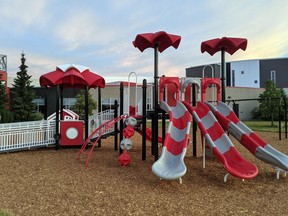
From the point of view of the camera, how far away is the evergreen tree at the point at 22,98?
27.4 meters

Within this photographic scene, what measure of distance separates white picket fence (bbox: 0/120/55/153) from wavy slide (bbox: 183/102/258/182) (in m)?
6.14

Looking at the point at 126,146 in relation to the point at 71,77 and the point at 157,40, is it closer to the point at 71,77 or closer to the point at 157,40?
the point at 157,40

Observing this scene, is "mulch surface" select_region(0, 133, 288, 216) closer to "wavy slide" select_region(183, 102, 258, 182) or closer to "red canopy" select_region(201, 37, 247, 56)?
"wavy slide" select_region(183, 102, 258, 182)

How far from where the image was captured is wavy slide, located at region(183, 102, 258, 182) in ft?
20.9

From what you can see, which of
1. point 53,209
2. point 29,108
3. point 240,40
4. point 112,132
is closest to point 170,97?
point 240,40

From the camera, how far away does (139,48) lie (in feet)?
30.2

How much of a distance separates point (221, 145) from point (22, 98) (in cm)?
2434

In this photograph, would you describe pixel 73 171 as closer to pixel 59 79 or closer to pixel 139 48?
pixel 139 48

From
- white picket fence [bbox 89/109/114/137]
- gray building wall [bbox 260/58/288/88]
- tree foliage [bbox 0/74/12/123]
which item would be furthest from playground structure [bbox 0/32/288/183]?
gray building wall [bbox 260/58/288/88]

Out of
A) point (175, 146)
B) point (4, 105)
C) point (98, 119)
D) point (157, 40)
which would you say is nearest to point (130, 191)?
point (175, 146)

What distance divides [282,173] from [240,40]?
411 centimetres

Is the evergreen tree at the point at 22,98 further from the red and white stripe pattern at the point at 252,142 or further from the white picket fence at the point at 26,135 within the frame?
the red and white stripe pattern at the point at 252,142

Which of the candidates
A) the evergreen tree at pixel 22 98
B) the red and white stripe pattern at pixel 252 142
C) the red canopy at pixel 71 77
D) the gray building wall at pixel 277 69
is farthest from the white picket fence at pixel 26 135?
the gray building wall at pixel 277 69

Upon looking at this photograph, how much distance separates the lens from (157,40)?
866 centimetres
